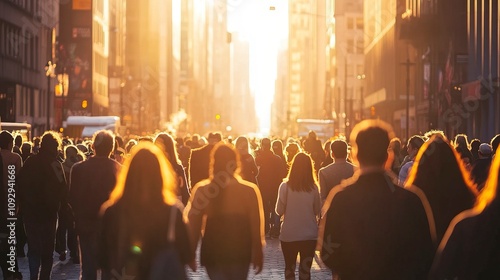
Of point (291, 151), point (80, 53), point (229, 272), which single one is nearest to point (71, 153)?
point (291, 151)

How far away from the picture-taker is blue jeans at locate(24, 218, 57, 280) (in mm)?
13977

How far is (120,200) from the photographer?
7762 millimetres

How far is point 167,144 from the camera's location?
53.5 feet

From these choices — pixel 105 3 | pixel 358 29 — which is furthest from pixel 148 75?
pixel 105 3

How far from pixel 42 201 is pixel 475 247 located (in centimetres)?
923

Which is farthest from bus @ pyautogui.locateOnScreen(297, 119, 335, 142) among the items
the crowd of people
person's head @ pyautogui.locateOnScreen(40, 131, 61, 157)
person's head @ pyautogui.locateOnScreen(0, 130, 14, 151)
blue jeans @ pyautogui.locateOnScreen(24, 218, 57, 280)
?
blue jeans @ pyautogui.locateOnScreen(24, 218, 57, 280)

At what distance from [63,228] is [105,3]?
→ 113430 millimetres

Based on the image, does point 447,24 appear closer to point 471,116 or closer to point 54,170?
point 471,116

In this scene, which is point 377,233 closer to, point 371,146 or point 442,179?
point 371,146


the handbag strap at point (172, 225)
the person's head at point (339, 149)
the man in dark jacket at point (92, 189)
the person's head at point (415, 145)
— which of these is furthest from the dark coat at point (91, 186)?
the person's head at point (415, 145)

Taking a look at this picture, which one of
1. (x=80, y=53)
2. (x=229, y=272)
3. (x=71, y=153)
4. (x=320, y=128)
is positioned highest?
(x=80, y=53)

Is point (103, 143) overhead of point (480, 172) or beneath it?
overhead

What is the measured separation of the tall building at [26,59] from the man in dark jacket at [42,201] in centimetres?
4952

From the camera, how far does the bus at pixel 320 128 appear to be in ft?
318
